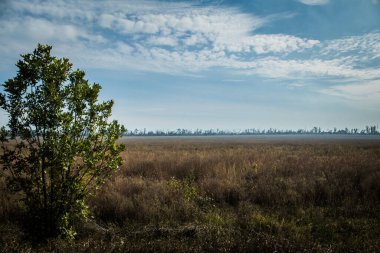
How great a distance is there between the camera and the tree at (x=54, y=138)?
5570 millimetres

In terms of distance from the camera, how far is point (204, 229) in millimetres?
6293

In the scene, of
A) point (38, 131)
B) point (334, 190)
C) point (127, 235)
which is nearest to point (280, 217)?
point (334, 190)

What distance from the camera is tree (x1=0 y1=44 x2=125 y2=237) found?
5570 mm

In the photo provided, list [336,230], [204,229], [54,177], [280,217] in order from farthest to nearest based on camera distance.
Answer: [280,217]
[336,230]
[204,229]
[54,177]

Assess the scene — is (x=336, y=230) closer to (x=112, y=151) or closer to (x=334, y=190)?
(x=334, y=190)

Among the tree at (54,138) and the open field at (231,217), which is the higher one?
the tree at (54,138)

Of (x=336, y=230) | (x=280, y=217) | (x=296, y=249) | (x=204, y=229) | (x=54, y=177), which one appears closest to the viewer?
(x=296, y=249)

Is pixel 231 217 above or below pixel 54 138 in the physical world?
below

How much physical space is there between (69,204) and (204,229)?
2945 mm

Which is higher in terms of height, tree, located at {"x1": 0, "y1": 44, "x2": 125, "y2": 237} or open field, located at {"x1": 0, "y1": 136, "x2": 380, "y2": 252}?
tree, located at {"x1": 0, "y1": 44, "x2": 125, "y2": 237}

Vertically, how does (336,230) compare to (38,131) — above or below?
below

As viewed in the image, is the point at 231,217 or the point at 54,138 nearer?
the point at 54,138

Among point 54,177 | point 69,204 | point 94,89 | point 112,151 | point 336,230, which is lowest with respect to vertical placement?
point 336,230

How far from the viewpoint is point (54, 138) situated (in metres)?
5.55
